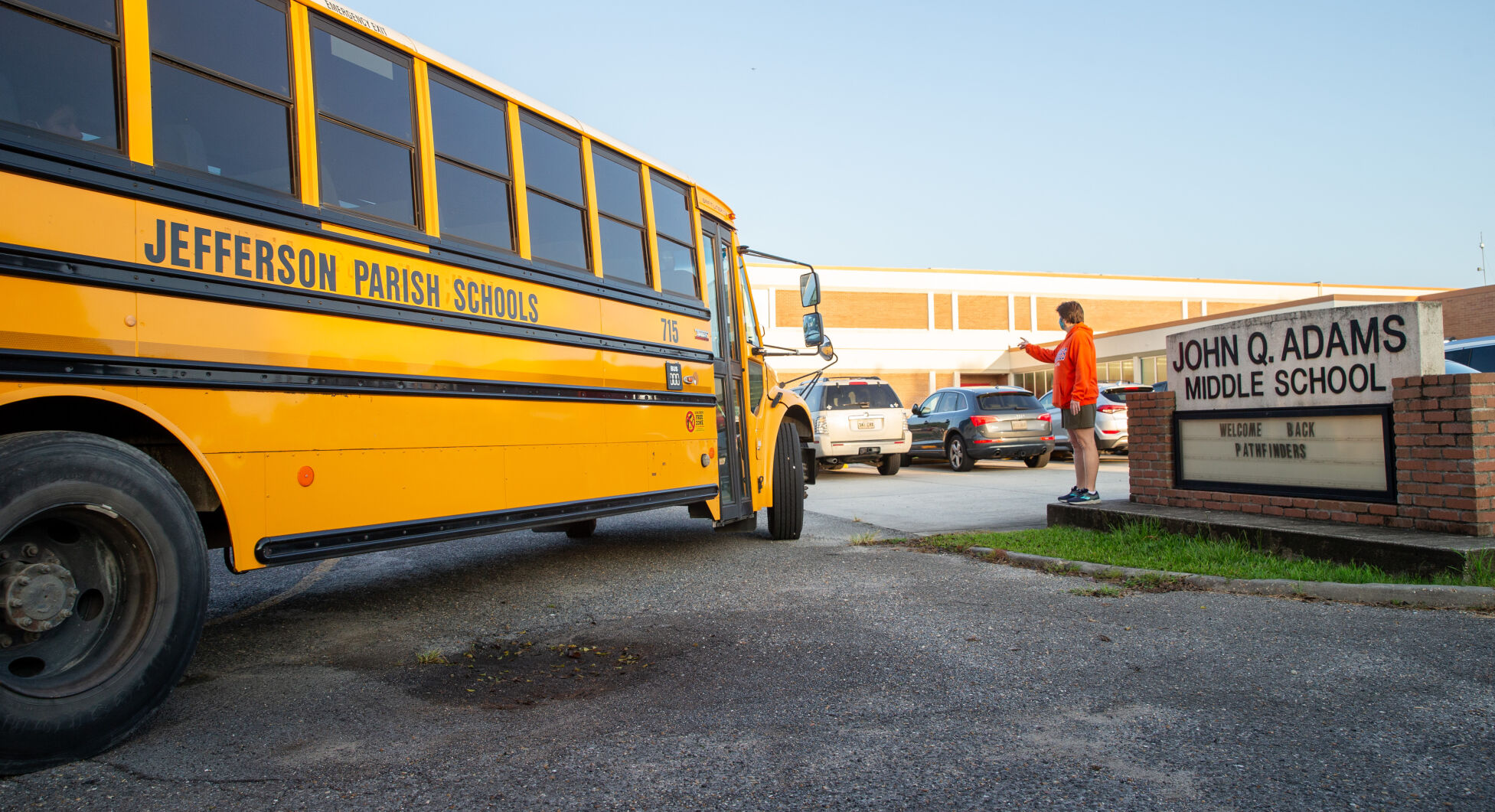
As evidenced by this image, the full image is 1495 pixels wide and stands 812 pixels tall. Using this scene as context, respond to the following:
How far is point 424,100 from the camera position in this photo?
4758 mm

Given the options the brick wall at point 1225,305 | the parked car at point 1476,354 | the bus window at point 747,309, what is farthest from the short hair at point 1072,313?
the brick wall at point 1225,305

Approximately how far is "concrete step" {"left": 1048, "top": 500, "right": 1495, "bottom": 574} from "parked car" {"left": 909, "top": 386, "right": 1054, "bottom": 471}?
335 inches

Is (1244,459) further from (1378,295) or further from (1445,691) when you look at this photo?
(1378,295)

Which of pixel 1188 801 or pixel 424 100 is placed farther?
pixel 424 100

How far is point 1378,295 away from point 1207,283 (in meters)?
8.03

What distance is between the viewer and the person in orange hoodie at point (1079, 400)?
26.3ft

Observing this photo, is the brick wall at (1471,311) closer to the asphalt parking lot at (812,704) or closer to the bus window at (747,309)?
the bus window at (747,309)

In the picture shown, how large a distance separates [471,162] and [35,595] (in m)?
2.91

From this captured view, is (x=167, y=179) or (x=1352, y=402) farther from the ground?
(x=167, y=179)

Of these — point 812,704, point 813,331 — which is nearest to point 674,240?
point 813,331

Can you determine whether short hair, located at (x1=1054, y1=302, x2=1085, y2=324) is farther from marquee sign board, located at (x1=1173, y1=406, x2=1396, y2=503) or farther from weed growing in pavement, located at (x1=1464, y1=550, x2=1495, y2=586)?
weed growing in pavement, located at (x1=1464, y1=550, x2=1495, y2=586)

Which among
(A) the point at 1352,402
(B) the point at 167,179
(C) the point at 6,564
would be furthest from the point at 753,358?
(C) the point at 6,564

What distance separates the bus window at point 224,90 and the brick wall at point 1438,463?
6349 millimetres

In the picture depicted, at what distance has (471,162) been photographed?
16.4 feet
